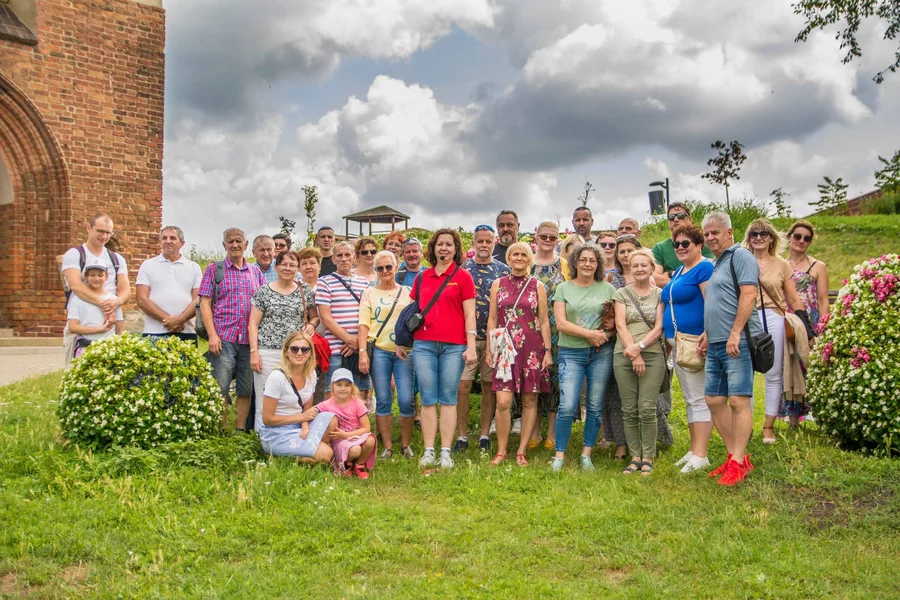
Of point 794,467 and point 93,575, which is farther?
point 794,467

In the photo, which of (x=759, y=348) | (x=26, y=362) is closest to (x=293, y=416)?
(x=759, y=348)

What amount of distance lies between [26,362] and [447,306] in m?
10.4

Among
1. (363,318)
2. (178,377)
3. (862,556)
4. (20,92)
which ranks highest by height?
(20,92)

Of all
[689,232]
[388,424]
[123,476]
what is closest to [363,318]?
[388,424]

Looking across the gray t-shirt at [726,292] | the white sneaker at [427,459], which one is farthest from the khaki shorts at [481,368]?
the gray t-shirt at [726,292]

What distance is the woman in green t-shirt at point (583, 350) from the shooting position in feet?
22.2

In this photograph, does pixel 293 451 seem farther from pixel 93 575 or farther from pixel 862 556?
pixel 862 556

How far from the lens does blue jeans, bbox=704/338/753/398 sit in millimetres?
5988

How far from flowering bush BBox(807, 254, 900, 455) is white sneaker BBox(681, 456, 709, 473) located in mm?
1303

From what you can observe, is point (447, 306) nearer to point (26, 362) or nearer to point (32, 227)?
point (26, 362)

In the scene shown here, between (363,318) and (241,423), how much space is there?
172 centimetres

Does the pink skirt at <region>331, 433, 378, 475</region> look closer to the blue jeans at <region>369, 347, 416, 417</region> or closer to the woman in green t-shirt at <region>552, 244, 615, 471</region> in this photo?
the blue jeans at <region>369, 347, 416, 417</region>

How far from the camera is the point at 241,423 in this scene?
25.0 ft

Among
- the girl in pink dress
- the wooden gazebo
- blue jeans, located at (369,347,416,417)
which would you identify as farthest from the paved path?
the wooden gazebo
